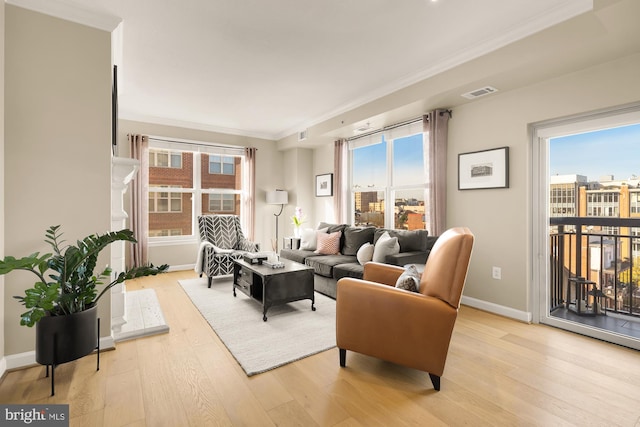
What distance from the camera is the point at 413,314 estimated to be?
1.88 meters

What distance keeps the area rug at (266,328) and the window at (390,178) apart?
175 cm

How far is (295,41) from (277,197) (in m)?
3.54

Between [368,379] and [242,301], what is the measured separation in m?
2.00

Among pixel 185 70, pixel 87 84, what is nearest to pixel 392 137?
pixel 185 70

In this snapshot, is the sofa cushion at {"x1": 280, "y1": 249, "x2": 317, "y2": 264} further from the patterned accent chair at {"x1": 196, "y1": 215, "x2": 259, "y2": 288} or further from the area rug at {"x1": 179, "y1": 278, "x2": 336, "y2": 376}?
the area rug at {"x1": 179, "y1": 278, "x2": 336, "y2": 376}

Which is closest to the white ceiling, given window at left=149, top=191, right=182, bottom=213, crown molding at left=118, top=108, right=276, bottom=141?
crown molding at left=118, top=108, right=276, bottom=141

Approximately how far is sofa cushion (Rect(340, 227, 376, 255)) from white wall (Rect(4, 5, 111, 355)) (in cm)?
285

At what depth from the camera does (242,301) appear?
3.61 meters

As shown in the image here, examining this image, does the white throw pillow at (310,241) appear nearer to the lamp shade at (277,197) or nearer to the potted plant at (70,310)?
the lamp shade at (277,197)

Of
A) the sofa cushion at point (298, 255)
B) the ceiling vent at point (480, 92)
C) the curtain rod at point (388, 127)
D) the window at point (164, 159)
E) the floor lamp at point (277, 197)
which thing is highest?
the curtain rod at point (388, 127)

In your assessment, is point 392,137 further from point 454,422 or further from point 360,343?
point 454,422

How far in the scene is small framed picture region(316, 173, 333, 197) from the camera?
5812 millimetres

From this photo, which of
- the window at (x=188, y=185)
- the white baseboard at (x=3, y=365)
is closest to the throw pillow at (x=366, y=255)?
the white baseboard at (x=3, y=365)

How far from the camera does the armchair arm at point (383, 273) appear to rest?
255cm
